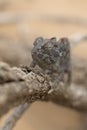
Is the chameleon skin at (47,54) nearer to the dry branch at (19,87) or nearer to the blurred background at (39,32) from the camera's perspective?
the dry branch at (19,87)

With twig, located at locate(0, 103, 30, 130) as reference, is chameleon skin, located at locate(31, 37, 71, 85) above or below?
above

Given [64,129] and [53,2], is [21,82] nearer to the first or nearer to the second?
[64,129]

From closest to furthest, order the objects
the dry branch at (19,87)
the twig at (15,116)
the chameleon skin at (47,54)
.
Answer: the dry branch at (19,87)
the chameleon skin at (47,54)
the twig at (15,116)

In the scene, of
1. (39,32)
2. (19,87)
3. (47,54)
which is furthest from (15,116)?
(39,32)

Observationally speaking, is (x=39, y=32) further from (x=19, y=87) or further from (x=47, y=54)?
(x=19, y=87)

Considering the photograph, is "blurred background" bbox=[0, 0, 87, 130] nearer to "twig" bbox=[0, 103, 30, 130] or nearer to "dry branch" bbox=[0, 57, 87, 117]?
"twig" bbox=[0, 103, 30, 130]

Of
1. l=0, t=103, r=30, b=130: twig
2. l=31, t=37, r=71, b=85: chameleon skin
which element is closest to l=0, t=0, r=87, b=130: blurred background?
l=0, t=103, r=30, b=130: twig

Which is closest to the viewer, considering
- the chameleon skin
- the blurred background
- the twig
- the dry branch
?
the dry branch

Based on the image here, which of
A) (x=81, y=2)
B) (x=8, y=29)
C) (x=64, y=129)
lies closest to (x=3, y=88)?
(x=64, y=129)

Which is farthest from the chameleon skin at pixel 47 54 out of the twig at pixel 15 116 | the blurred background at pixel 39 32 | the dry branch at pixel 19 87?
the blurred background at pixel 39 32
